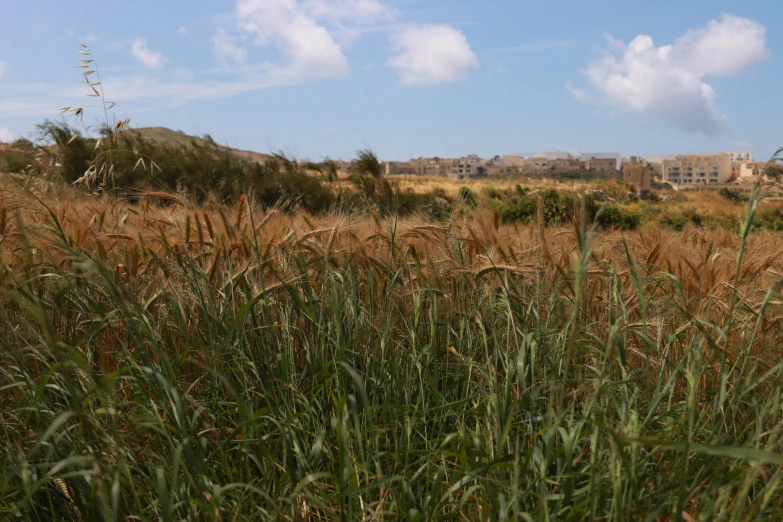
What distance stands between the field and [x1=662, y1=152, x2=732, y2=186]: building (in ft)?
344

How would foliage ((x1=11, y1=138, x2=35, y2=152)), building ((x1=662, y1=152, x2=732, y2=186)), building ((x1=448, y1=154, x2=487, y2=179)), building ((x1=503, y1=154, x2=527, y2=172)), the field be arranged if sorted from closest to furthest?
the field → building ((x1=503, y1=154, x2=527, y2=172)) → foliage ((x1=11, y1=138, x2=35, y2=152)) → building ((x1=448, y1=154, x2=487, y2=179)) → building ((x1=662, y1=152, x2=732, y2=186))

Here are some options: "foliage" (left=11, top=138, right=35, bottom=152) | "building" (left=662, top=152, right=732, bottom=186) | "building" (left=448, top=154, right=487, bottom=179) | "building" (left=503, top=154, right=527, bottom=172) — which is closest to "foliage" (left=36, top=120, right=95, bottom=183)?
"foliage" (left=11, top=138, right=35, bottom=152)

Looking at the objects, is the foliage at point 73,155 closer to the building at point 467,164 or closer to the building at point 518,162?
the building at point 518,162

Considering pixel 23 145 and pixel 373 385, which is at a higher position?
pixel 23 145

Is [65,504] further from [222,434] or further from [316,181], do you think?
[316,181]

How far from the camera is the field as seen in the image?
159 centimetres

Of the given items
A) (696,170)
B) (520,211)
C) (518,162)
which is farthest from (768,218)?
(696,170)

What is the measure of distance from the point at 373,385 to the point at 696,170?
4515 inches

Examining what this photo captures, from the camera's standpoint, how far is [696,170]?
10550cm

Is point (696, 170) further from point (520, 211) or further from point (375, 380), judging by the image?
point (375, 380)

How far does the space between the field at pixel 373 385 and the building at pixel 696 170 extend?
344 feet

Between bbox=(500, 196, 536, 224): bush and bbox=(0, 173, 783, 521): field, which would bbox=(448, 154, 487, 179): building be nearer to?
bbox=(500, 196, 536, 224): bush

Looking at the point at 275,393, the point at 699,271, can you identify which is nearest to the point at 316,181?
the point at 699,271

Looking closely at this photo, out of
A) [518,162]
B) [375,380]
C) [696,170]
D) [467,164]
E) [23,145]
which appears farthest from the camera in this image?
[696,170]
